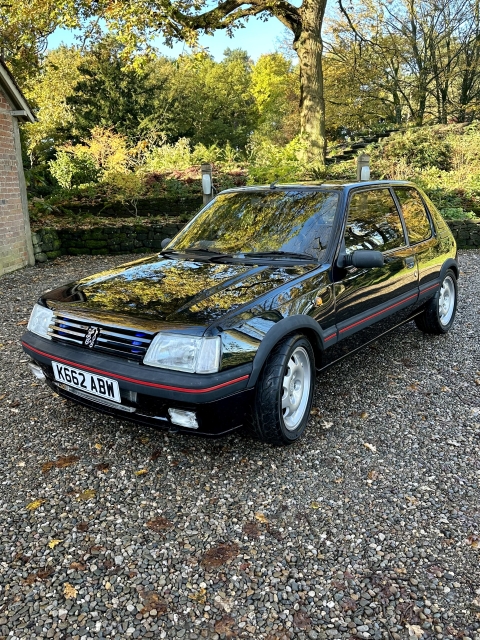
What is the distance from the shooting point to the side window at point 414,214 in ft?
14.5

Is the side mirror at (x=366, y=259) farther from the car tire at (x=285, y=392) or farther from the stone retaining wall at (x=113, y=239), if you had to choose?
the stone retaining wall at (x=113, y=239)

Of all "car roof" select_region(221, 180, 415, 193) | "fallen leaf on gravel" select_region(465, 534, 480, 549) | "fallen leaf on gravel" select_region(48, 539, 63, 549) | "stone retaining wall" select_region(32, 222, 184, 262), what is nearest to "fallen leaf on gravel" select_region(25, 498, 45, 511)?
"fallen leaf on gravel" select_region(48, 539, 63, 549)

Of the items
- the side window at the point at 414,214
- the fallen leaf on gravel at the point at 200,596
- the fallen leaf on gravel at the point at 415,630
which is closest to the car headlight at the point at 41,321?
the fallen leaf on gravel at the point at 200,596

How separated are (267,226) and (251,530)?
7.05 ft

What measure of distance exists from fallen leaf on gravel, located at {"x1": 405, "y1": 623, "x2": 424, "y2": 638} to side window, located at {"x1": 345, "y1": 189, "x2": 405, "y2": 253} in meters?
2.32

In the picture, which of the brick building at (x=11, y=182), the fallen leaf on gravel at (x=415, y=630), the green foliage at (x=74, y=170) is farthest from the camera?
the green foliage at (x=74, y=170)

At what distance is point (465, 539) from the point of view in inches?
90.1

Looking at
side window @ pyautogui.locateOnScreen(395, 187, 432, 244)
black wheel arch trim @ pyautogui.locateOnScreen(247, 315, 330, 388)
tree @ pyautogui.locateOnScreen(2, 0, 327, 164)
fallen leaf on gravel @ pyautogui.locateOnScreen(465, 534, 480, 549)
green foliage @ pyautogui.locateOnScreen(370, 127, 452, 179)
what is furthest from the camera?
green foliage @ pyautogui.locateOnScreen(370, 127, 452, 179)

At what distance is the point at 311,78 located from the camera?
14477 mm

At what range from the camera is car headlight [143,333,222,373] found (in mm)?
2486

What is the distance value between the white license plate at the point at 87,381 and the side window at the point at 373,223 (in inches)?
74.2

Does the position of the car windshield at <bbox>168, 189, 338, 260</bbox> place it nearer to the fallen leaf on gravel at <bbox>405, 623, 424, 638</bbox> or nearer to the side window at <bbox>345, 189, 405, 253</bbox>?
the side window at <bbox>345, 189, 405, 253</bbox>

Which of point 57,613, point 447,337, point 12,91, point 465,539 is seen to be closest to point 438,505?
point 465,539

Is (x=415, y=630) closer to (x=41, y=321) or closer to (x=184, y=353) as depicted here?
(x=184, y=353)
